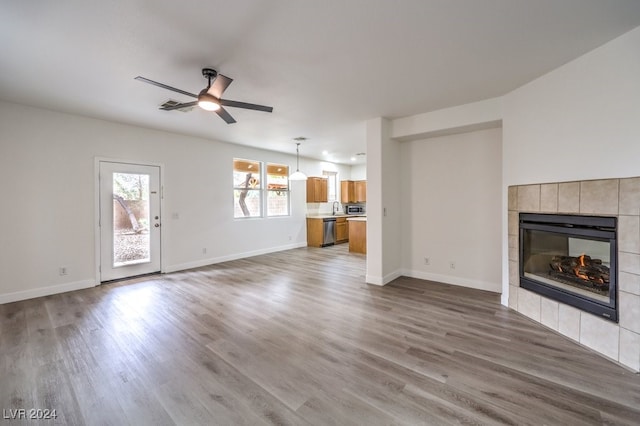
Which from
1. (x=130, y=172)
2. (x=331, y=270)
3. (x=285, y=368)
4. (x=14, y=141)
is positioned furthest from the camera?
(x=331, y=270)

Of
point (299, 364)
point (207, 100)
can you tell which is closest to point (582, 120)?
point (299, 364)

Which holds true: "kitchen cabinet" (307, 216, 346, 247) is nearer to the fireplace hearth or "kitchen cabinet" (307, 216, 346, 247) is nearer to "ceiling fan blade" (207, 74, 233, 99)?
the fireplace hearth

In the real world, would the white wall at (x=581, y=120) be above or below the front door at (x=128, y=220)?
above

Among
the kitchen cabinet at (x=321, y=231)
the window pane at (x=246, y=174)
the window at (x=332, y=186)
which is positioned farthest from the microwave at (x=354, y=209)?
the window pane at (x=246, y=174)

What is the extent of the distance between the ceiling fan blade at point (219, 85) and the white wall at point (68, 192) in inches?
124

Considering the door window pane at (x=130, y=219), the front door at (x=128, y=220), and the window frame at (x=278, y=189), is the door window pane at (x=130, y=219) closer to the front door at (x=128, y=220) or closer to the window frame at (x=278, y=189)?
the front door at (x=128, y=220)

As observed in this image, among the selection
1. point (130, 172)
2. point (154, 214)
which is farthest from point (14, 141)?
point (154, 214)

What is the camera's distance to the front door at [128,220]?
14.7 ft

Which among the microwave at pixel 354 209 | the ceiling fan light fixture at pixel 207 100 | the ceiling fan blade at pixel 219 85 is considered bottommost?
the microwave at pixel 354 209

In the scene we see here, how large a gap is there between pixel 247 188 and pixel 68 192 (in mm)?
3315

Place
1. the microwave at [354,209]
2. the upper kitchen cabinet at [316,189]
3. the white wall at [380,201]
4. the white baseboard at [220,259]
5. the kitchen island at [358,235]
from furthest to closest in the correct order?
the microwave at [354,209] < the upper kitchen cabinet at [316,189] < the kitchen island at [358,235] < the white baseboard at [220,259] < the white wall at [380,201]

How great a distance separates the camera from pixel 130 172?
4.74 metres

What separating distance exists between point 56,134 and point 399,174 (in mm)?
5457

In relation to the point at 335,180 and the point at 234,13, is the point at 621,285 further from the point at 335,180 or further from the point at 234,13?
the point at 335,180
